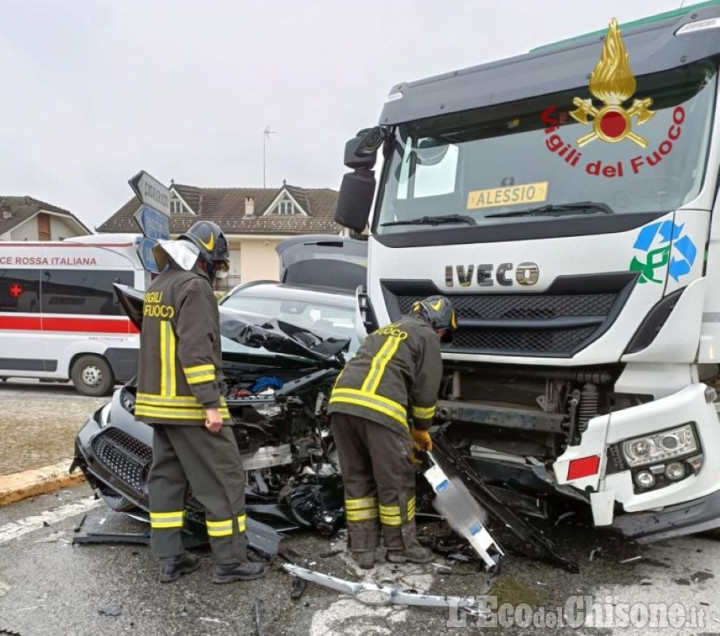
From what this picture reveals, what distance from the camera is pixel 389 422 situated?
3312 millimetres

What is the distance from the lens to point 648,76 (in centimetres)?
318

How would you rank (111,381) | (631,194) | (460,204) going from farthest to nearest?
(111,381) → (460,204) → (631,194)

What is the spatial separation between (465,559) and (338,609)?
2.95 ft

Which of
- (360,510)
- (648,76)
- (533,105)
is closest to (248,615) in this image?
(360,510)

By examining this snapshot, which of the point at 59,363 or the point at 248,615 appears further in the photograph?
the point at 59,363

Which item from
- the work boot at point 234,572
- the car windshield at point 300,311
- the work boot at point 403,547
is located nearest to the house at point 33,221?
the car windshield at point 300,311

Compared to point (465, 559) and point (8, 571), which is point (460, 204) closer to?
point (465, 559)

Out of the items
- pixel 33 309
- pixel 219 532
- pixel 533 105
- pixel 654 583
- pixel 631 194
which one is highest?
pixel 533 105

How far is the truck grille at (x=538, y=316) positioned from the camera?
125 inches

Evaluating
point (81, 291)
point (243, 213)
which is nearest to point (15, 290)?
point (81, 291)

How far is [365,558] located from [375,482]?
414 millimetres

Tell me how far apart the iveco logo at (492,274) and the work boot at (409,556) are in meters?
1.54

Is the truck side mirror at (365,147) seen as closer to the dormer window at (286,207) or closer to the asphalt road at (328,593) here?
the asphalt road at (328,593)

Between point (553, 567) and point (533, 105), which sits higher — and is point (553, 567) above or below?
below
